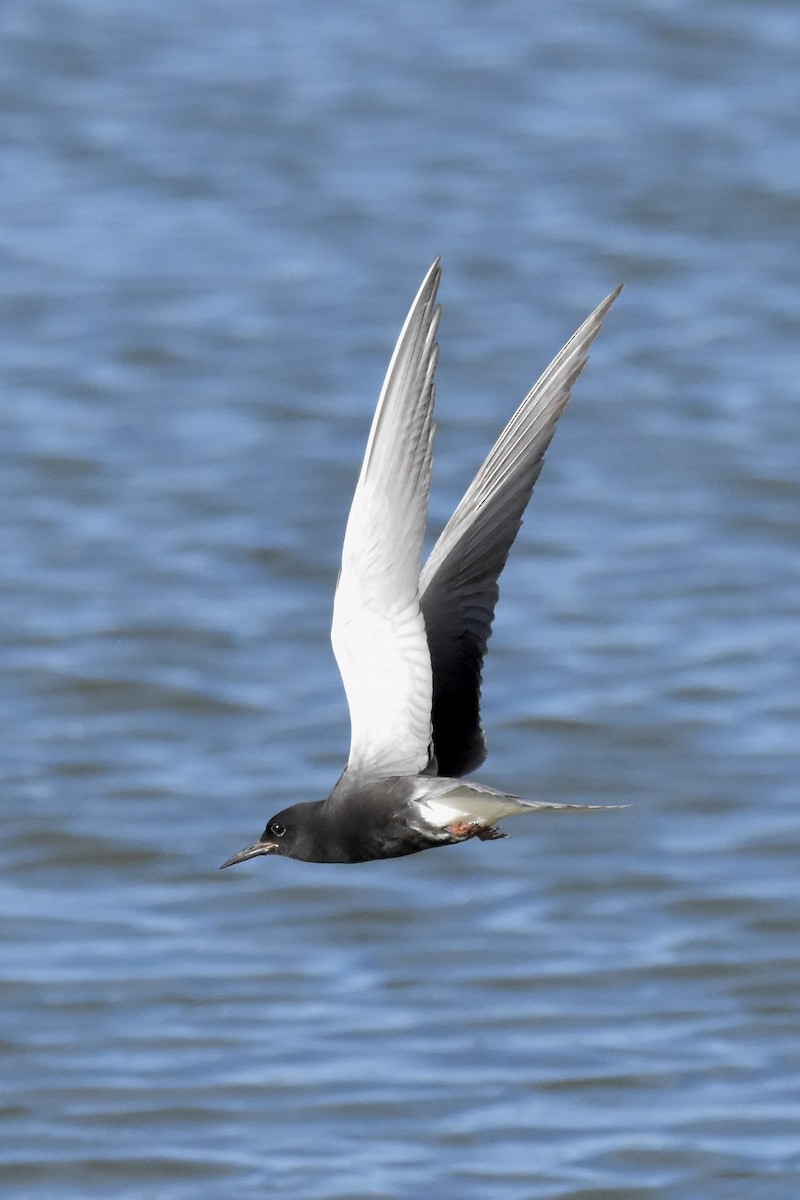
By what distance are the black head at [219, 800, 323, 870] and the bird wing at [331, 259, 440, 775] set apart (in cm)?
34

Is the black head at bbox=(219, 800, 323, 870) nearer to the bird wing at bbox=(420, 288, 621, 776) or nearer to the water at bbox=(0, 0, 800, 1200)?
the bird wing at bbox=(420, 288, 621, 776)

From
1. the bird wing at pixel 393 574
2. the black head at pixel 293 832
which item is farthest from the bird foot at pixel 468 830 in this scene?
the black head at pixel 293 832

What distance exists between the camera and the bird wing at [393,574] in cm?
630

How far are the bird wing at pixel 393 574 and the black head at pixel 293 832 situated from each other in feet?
1.11

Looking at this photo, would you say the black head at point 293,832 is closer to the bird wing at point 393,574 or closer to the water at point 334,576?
the bird wing at point 393,574

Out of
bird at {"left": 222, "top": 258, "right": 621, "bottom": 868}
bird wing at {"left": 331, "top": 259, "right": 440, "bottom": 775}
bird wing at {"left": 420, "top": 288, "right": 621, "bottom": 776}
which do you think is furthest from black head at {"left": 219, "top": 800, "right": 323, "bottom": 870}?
bird wing at {"left": 420, "top": 288, "right": 621, "bottom": 776}

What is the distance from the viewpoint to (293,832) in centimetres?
708

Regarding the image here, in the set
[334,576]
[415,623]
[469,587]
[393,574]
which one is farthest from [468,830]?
[334,576]

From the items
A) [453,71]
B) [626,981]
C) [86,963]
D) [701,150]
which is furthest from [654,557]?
[453,71]

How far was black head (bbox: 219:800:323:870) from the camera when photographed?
23.0 feet

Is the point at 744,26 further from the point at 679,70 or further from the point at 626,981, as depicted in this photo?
the point at 626,981

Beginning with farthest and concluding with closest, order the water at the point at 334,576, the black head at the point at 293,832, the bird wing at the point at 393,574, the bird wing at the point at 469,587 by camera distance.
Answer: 1. the water at the point at 334,576
2. the bird wing at the point at 469,587
3. the black head at the point at 293,832
4. the bird wing at the point at 393,574

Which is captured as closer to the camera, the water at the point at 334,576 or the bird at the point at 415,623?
the bird at the point at 415,623

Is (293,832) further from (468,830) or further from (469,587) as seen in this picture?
(469,587)
